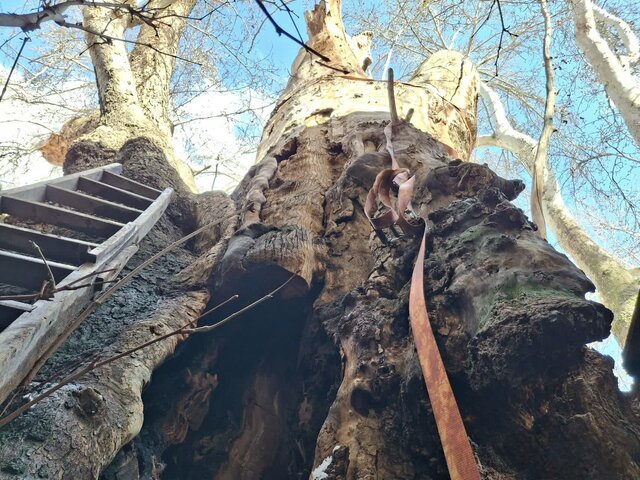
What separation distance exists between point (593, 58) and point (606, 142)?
1.35 m

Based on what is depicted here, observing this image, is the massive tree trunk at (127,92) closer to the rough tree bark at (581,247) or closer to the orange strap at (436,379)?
the orange strap at (436,379)

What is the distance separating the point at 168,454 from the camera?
184cm

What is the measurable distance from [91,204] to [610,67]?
4287 mm

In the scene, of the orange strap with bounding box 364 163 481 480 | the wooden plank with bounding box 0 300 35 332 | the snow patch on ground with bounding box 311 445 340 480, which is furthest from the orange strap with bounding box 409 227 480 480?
the wooden plank with bounding box 0 300 35 332

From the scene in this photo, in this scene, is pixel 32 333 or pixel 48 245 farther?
pixel 48 245

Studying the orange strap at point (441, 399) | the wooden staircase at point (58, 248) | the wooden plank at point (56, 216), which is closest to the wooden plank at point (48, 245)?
the wooden staircase at point (58, 248)

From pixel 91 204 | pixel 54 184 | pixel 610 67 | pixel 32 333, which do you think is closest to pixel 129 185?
pixel 91 204

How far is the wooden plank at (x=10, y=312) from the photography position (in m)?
1.67

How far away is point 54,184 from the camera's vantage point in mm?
2873

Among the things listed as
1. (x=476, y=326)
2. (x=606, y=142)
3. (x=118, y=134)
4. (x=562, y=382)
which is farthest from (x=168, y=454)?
(x=606, y=142)

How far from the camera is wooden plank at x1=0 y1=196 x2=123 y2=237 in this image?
2588mm

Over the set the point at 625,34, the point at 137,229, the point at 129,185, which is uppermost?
the point at 625,34

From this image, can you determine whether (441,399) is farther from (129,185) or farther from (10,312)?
(129,185)

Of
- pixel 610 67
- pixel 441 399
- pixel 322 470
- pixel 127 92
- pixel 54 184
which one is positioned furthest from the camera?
pixel 610 67
